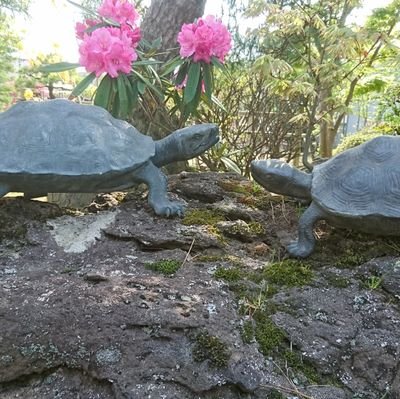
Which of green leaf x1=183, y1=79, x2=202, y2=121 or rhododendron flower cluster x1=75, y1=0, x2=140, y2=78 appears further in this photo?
green leaf x1=183, y1=79, x2=202, y2=121

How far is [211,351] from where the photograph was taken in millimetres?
1109

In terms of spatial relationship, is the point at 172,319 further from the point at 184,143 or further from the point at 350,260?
the point at 184,143

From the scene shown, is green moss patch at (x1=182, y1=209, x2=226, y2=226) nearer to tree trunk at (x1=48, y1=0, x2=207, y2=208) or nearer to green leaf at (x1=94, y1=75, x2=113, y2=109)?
green leaf at (x1=94, y1=75, x2=113, y2=109)

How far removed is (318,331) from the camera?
1229 millimetres

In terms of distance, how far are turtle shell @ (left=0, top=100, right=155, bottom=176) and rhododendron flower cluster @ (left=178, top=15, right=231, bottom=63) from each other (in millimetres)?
733

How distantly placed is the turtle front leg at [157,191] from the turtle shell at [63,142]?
7cm

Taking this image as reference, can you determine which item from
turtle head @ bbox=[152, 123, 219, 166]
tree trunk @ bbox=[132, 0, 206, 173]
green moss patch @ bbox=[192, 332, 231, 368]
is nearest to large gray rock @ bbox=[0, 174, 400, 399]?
green moss patch @ bbox=[192, 332, 231, 368]

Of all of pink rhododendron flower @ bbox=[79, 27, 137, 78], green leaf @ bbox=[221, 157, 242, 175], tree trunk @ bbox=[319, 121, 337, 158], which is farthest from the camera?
tree trunk @ bbox=[319, 121, 337, 158]

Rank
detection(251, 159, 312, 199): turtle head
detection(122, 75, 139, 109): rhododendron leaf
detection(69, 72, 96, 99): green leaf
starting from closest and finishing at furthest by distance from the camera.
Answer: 1. detection(251, 159, 312, 199): turtle head
2. detection(69, 72, 96, 99): green leaf
3. detection(122, 75, 139, 109): rhododendron leaf

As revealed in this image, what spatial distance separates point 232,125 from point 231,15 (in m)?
1.28

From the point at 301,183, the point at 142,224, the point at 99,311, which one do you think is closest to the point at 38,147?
the point at 142,224

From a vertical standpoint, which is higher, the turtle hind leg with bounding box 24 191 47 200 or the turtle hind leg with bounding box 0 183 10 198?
the turtle hind leg with bounding box 0 183 10 198

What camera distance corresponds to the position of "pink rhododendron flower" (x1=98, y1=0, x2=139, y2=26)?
2.39 meters

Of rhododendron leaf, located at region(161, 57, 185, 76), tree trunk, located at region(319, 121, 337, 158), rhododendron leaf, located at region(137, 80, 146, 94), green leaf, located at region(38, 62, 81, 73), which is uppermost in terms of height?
rhododendron leaf, located at region(161, 57, 185, 76)
